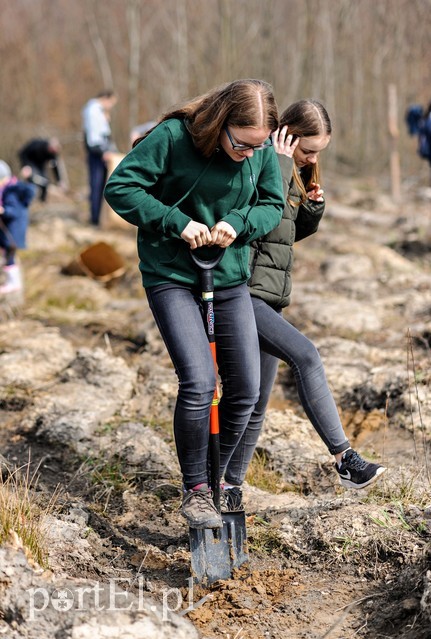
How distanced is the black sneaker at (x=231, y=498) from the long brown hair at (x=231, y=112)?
154cm

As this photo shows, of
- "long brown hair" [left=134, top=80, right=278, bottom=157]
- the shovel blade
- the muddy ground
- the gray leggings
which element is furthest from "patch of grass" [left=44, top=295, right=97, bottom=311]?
"long brown hair" [left=134, top=80, right=278, bottom=157]

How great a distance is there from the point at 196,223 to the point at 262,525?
1433 millimetres

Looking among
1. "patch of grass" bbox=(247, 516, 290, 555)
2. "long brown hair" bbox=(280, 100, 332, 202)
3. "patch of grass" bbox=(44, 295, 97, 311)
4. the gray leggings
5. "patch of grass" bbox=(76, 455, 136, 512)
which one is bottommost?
"patch of grass" bbox=(247, 516, 290, 555)

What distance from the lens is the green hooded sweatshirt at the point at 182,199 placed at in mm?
3049

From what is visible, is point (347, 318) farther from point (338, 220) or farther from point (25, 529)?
point (338, 220)

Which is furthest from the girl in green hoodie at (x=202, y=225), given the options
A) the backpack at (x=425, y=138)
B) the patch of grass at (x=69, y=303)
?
the backpack at (x=425, y=138)

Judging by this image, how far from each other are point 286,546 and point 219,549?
0.35 metres

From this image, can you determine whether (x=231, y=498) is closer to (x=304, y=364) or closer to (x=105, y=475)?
(x=304, y=364)

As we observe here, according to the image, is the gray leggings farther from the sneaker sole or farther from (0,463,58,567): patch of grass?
(0,463,58,567): patch of grass

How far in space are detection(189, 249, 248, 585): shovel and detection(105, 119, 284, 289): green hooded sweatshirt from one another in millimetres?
57

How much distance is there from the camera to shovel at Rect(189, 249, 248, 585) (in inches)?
124

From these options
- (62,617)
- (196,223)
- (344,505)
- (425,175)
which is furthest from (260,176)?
(425,175)

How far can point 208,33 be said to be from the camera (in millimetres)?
18391

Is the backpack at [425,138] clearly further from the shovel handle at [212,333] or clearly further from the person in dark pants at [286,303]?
the shovel handle at [212,333]
